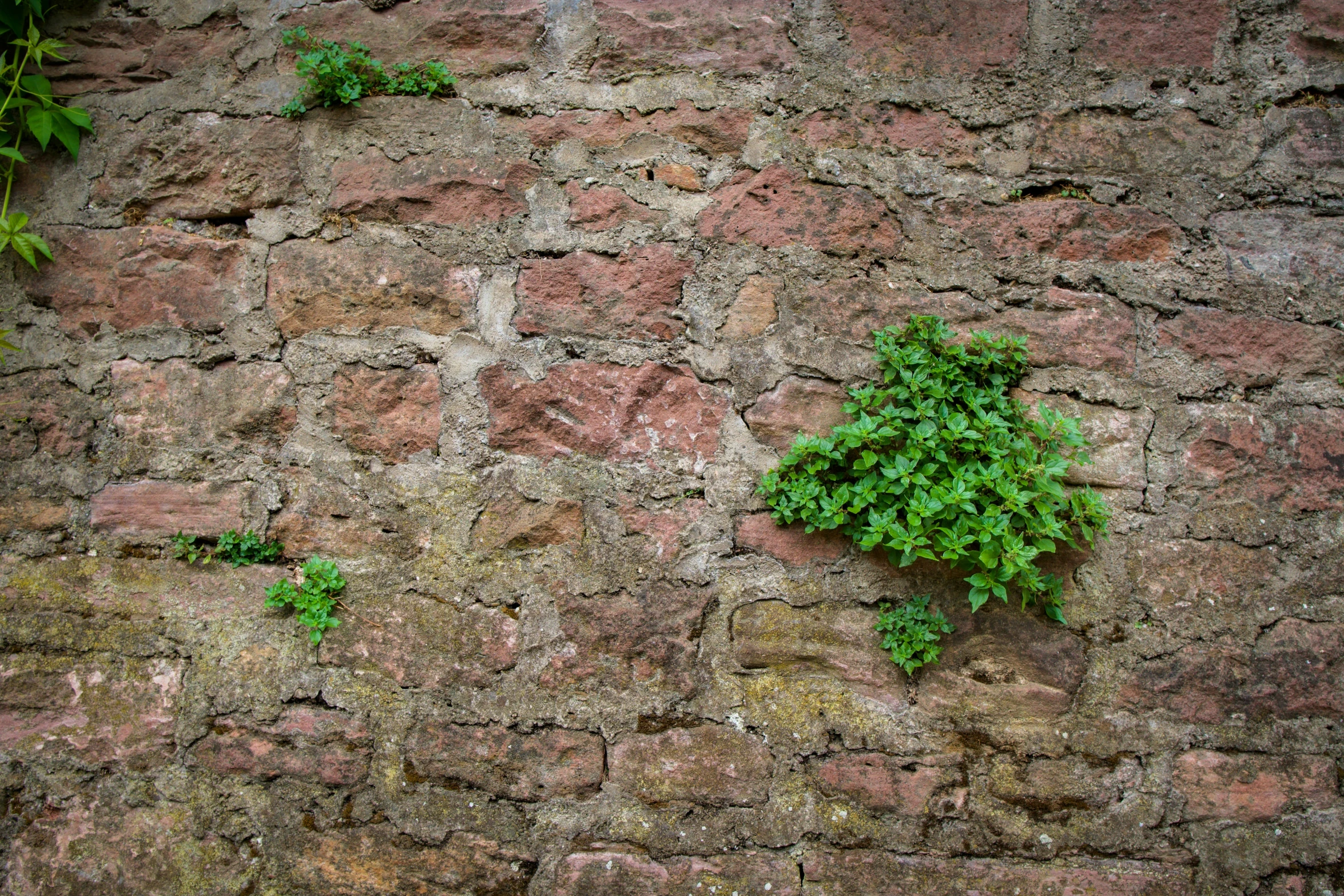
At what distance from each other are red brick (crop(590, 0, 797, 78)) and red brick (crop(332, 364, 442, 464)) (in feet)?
2.55

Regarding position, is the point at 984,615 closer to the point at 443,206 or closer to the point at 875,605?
the point at 875,605

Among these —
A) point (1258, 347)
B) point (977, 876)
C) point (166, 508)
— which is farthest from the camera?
point (166, 508)

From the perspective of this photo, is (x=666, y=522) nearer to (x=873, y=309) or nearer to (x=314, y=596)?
(x=873, y=309)

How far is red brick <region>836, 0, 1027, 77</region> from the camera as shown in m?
1.60

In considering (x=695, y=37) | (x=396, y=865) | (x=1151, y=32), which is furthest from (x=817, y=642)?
(x=1151, y=32)

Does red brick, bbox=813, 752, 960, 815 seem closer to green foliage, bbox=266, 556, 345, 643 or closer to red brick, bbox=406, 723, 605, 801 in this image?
red brick, bbox=406, 723, 605, 801

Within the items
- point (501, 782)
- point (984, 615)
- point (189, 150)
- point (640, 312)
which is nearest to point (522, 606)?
point (501, 782)

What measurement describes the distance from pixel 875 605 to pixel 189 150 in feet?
5.82

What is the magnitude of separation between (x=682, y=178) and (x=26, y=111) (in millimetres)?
1446

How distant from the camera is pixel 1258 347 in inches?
59.7

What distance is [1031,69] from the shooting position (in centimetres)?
159

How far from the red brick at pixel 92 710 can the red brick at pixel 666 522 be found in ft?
3.29

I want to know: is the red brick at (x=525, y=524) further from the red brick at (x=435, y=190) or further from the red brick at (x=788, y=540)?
the red brick at (x=435, y=190)

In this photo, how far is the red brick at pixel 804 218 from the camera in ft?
5.18
